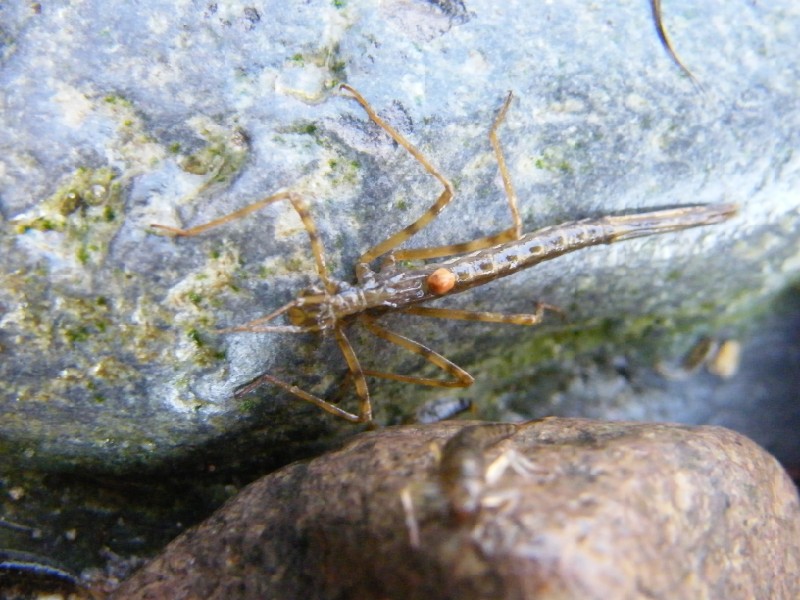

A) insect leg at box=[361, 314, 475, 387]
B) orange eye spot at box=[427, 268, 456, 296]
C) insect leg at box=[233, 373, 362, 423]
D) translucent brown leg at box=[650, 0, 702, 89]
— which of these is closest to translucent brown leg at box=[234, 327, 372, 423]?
insect leg at box=[233, 373, 362, 423]

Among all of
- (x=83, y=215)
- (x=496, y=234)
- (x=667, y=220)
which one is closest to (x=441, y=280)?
(x=496, y=234)

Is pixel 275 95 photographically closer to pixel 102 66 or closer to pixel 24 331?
pixel 102 66

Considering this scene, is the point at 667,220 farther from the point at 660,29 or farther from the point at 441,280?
the point at 441,280

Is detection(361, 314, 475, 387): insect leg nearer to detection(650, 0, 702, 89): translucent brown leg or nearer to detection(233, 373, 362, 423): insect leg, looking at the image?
detection(233, 373, 362, 423): insect leg

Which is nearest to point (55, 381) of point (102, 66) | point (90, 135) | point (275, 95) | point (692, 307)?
point (90, 135)

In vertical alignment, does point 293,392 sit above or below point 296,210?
below

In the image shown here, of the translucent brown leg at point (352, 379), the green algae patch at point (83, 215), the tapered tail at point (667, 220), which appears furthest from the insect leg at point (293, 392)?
the tapered tail at point (667, 220)
